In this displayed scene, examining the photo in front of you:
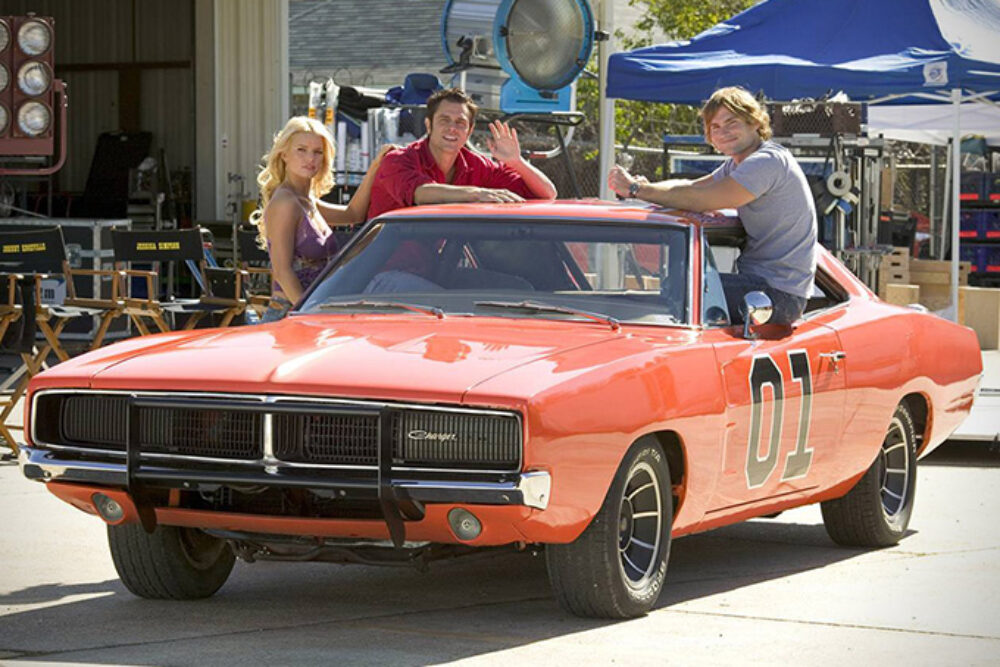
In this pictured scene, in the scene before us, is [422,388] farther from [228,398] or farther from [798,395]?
[798,395]

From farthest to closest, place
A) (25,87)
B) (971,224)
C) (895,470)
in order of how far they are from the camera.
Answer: (971,224) → (25,87) → (895,470)

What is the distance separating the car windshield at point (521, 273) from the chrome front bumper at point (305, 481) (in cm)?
122

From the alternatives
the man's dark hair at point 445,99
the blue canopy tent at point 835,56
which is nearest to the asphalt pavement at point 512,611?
the man's dark hair at point 445,99

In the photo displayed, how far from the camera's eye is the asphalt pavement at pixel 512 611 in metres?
5.61

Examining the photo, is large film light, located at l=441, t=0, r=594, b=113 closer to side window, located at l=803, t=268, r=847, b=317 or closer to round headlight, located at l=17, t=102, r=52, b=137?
round headlight, located at l=17, t=102, r=52, b=137

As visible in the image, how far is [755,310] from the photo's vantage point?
22.7ft

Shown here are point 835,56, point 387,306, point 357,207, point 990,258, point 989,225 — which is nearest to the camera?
point 387,306

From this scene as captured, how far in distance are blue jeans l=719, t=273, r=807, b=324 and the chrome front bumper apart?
1.96 meters

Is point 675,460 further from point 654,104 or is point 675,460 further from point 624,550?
point 654,104

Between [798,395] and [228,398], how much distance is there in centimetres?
234

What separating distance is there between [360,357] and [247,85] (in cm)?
1620

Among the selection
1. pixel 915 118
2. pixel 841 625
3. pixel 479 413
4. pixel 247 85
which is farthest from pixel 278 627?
pixel 915 118

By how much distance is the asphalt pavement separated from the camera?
5609 mm

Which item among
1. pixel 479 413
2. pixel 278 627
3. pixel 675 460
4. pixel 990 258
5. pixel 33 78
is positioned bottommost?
pixel 990 258
